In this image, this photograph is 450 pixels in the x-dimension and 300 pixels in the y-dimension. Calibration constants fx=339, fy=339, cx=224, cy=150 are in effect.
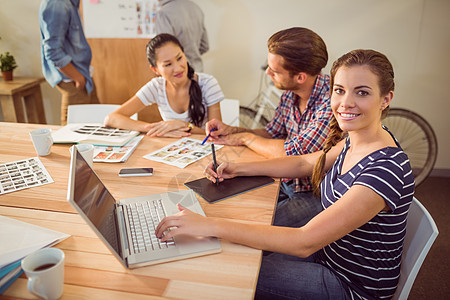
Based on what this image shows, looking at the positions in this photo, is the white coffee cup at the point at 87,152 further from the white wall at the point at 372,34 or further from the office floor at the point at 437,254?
the white wall at the point at 372,34

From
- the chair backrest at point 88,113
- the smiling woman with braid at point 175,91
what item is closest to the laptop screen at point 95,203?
the smiling woman with braid at point 175,91

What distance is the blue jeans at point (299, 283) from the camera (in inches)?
38.8

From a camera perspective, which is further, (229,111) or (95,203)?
(229,111)

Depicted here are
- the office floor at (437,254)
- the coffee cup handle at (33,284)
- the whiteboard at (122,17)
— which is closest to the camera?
the coffee cup handle at (33,284)

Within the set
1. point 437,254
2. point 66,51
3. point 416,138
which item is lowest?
point 437,254

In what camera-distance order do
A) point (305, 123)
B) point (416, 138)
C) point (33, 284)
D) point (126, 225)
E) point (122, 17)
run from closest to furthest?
1. point (33, 284)
2. point (126, 225)
3. point (305, 123)
4. point (416, 138)
5. point (122, 17)

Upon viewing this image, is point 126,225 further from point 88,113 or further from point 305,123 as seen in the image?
point 88,113

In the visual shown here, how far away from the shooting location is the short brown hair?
1530 millimetres

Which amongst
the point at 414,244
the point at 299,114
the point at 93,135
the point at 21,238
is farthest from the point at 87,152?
the point at 414,244

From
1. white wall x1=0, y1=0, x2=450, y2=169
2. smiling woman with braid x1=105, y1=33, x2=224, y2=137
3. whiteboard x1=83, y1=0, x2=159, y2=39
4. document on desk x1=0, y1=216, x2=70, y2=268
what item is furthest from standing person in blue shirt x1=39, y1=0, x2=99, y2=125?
document on desk x1=0, y1=216, x2=70, y2=268

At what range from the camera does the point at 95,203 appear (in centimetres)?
85

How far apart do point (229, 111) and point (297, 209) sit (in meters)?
1.02

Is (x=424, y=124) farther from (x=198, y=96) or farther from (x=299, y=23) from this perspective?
(x=198, y=96)

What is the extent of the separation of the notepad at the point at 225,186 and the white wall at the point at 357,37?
2008mm
